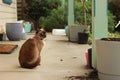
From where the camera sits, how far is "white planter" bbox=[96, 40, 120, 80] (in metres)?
5.73

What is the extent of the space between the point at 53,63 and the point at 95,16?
1741mm

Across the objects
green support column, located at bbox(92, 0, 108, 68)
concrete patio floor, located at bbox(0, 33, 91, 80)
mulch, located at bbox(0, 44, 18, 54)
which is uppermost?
green support column, located at bbox(92, 0, 108, 68)

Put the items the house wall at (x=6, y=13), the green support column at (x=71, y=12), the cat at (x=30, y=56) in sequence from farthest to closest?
the green support column at (x=71, y=12), the house wall at (x=6, y=13), the cat at (x=30, y=56)

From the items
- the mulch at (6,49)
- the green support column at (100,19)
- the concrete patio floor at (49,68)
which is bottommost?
the concrete patio floor at (49,68)

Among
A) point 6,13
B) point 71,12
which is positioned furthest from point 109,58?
point 6,13

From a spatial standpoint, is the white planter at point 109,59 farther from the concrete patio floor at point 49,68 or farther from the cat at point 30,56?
the cat at point 30,56

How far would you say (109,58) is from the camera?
581cm

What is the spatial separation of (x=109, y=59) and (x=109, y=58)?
0.05ft

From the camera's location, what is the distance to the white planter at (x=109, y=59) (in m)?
5.73

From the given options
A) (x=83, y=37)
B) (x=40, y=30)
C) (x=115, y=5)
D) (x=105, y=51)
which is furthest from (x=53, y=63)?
(x=115, y=5)

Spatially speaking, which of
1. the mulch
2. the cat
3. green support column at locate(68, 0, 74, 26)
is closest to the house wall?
green support column at locate(68, 0, 74, 26)

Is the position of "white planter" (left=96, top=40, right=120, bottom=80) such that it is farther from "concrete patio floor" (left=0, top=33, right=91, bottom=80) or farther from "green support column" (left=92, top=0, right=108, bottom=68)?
"green support column" (left=92, top=0, right=108, bottom=68)

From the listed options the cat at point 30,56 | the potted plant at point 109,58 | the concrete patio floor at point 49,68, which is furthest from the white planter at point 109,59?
the cat at point 30,56

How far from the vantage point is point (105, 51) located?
584 cm
